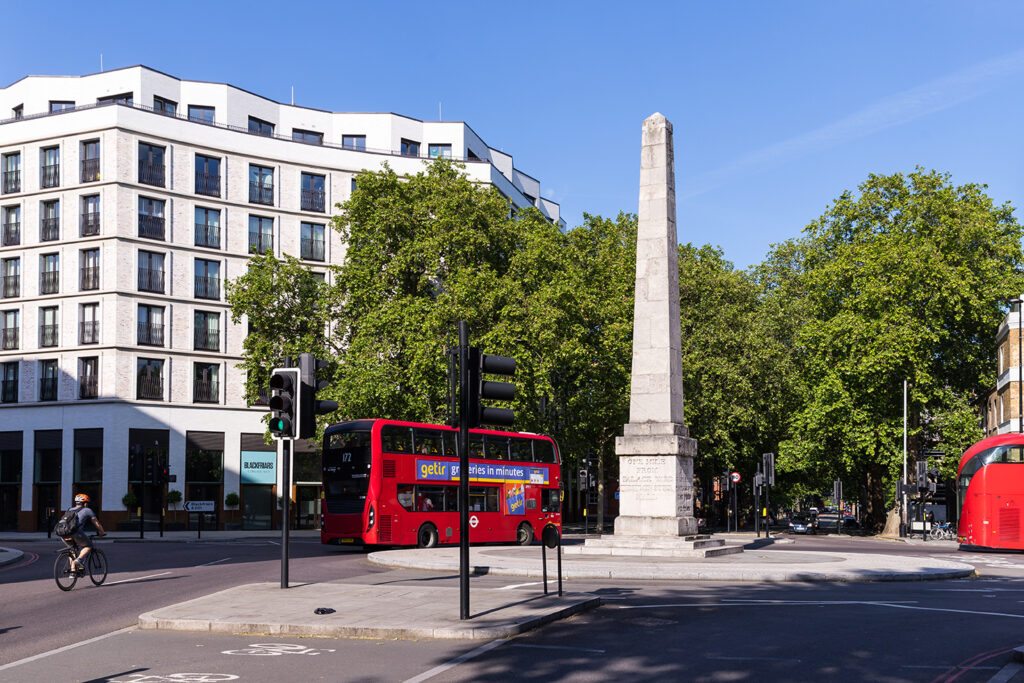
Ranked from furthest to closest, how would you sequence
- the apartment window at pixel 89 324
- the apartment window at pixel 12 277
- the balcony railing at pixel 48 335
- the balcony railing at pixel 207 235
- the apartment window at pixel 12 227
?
the balcony railing at pixel 207 235
the apartment window at pixel 12 227
the apartment window at pixel 12 277
the balcony railing at pixel 48 335
the apartment window at pixel 89 324

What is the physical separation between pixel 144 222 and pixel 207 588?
3836 cm

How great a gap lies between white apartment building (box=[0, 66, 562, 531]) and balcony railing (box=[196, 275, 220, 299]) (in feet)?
0.35

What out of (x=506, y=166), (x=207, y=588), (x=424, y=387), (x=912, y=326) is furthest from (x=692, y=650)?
(x=506, y=166)

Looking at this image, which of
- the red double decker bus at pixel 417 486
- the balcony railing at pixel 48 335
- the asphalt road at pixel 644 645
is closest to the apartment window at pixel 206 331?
the balcony railing at pixel 48 335

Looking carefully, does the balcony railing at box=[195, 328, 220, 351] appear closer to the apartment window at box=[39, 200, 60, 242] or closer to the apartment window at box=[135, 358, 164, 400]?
the apartment window at box=[135, 358, 164, 400]

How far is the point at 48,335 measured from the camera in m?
51.5

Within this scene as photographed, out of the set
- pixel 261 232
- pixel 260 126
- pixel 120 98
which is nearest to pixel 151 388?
pixel 261 232

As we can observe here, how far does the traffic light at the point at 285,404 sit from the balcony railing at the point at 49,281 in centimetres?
4158

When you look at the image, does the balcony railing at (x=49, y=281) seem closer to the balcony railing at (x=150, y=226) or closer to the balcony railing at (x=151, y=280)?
the balcony railing at (x=151, y=280)

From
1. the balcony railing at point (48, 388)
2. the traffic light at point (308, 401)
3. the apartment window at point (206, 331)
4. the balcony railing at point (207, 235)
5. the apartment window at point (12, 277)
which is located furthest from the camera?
the balcony railing at point (207, 235)

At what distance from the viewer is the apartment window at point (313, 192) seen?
188 feet

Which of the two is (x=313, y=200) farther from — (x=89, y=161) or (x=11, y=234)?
(x=11, y=234)

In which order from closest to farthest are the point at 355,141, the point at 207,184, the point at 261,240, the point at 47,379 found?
the point at 47,379
the point at 207,184
the point at 261,240
the point at 355,141

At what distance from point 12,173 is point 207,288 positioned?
1129 cm
